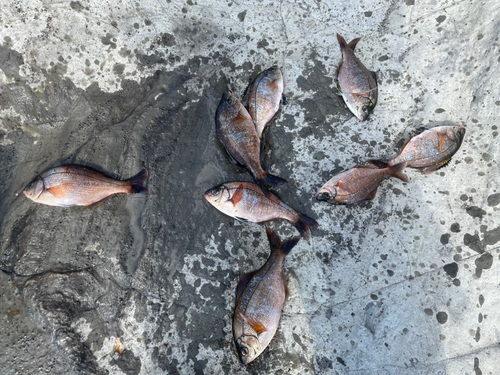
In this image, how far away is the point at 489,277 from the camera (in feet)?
9.09

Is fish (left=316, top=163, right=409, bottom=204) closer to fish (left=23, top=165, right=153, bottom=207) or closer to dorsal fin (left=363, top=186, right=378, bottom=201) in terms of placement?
dorsal fin (left=363, top=186, right=378, bottom=201)

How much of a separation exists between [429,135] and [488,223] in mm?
1108

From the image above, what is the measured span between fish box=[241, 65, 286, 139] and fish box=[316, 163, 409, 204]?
39.7 inches

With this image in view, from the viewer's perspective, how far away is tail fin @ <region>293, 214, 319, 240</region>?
2998mm

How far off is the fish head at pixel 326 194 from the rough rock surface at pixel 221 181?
184mm

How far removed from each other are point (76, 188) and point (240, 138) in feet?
5.92

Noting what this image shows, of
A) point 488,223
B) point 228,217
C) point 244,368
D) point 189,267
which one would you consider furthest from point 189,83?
point 488,223

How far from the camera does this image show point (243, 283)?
2889 millimetres

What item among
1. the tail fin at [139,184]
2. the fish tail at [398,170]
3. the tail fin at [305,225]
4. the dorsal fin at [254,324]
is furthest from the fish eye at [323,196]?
the tail fin at [139,184]

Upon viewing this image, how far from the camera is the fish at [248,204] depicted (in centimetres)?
286

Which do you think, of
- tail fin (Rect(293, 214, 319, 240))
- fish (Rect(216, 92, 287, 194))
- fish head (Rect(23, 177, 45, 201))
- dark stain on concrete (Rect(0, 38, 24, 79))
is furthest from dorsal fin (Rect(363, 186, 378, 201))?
dark stain on concrete (Rect(0, 38, 24, 79))

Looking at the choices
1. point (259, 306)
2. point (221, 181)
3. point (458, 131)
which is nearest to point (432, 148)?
point (458, 131)

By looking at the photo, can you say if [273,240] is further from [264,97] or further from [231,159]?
[264,97]

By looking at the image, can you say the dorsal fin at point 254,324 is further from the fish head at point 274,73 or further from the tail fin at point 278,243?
the fish head at point 274,73
